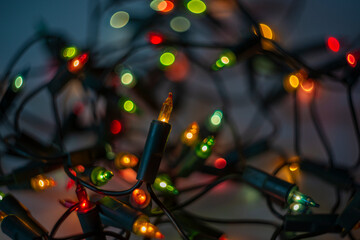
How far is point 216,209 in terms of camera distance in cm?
62

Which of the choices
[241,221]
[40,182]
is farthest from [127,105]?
[241,221]

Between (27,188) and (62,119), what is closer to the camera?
(27,188)

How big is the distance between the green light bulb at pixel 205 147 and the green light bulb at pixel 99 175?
16cm

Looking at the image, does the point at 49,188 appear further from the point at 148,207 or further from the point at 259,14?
the point at 259,14

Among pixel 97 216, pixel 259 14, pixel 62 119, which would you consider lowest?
pixel 97 216

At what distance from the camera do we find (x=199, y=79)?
0.90 meters

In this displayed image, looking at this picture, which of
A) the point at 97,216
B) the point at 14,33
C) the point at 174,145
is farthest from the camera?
the point at 14,33

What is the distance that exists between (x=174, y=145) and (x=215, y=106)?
0.57ft

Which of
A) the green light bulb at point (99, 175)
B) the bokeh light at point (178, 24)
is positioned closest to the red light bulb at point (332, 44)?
the bokeh light at point (178, 24)

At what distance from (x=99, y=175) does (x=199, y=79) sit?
0.46 m

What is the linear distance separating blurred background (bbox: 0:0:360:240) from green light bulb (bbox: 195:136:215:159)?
→ 0.36 ft

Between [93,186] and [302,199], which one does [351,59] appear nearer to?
[302,199]

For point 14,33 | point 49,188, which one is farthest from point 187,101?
point 14,33

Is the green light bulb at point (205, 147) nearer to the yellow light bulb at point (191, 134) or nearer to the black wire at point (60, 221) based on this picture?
the yellow light bulb at point (191, 134)
